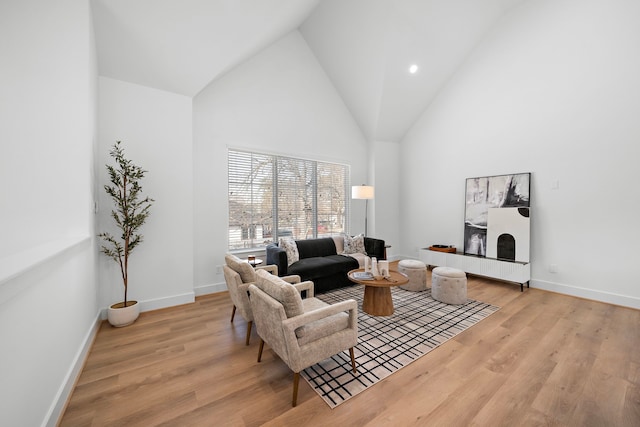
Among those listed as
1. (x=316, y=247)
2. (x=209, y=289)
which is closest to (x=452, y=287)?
(x=316, y=247)

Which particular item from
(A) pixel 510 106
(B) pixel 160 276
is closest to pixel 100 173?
(B) pixel 160 276

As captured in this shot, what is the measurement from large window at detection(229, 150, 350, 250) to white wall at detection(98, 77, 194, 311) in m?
0.89

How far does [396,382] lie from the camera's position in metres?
2.03

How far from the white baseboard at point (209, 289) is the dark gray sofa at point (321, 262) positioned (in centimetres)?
92

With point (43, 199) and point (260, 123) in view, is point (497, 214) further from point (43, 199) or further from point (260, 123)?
point (43, 199)

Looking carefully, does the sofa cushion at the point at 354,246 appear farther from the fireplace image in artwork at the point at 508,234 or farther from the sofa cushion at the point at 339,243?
the fireplace image in artwork at the point at 508,234

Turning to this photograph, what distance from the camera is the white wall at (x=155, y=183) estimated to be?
125 inches

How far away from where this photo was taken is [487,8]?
4.41m

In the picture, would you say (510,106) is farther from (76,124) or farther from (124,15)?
(76,124)

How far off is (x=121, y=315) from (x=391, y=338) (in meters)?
3.11

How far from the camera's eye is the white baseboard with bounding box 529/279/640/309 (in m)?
3.47

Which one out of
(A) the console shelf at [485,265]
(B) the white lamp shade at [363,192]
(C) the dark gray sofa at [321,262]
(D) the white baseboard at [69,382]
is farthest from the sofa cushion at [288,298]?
(A) the console shelf at [485,265]

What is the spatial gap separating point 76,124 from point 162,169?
4.21 ft

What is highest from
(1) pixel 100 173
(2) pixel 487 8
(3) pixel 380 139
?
(2) pixel 487 8
